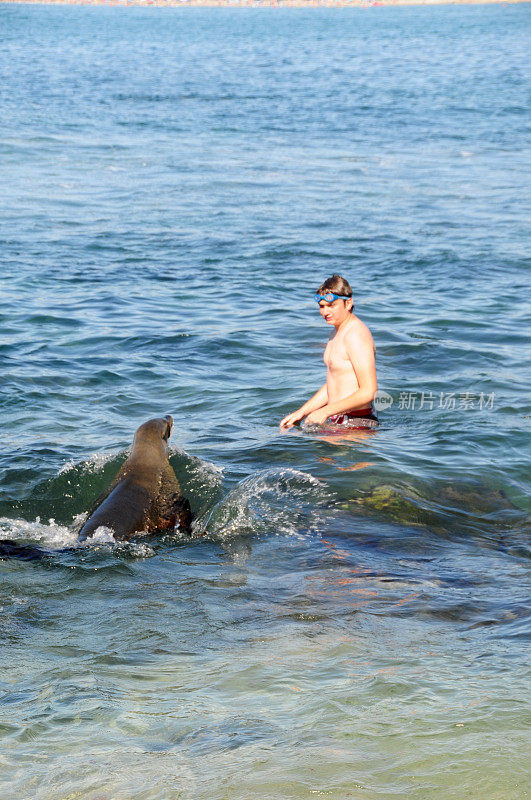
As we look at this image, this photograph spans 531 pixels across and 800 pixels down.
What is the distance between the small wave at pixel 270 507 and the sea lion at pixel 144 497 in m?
0.31

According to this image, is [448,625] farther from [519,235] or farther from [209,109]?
[209,109]

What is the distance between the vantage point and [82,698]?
15.1 feet

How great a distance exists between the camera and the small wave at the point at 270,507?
286 inches

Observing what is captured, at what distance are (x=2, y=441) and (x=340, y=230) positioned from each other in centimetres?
1096

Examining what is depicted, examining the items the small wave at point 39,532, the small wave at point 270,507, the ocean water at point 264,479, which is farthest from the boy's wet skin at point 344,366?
the small wave at point 39,532

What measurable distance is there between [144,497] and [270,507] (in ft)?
4.03

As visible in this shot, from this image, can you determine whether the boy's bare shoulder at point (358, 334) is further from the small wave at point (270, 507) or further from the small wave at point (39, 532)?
the small wave at point (39, 532)

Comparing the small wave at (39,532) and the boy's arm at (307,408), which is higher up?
the boy's arm at (307,408)

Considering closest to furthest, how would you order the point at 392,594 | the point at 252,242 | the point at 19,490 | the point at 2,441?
the point at 392,594 → the point at 19,490 → the point at 2,441 → the point at 252,242

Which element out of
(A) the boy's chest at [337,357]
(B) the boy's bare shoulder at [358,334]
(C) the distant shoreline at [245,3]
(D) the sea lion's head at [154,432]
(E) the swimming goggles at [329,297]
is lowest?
(D) the sea lion's head at [154,432]

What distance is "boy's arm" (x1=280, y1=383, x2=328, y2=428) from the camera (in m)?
9.43

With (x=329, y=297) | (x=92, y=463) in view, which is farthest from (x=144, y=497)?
(x=329, y=297)

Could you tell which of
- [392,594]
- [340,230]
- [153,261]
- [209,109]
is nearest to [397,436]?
[392,594]

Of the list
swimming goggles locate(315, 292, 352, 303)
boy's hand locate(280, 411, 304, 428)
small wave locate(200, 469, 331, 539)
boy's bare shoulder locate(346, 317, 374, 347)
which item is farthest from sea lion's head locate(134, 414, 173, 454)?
boy's bare shoulder locate(346, 317, 374, 347)
